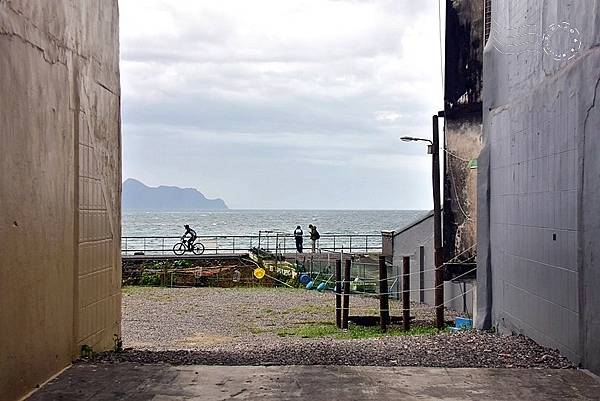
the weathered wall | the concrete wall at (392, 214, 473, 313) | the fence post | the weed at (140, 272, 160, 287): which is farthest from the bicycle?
the weathered wall

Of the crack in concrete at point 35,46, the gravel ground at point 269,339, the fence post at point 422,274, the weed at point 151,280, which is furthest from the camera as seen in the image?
the weed at point 151,280

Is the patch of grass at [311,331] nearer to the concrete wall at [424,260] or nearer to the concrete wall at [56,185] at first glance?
the concrete wall at [424,260]

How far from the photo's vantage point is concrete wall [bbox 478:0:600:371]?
23.7 feet

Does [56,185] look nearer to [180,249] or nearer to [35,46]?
[35,46]

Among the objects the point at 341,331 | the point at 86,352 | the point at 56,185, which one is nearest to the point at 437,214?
the point at 341,331

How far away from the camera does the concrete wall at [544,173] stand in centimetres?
723

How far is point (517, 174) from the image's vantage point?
398 inches

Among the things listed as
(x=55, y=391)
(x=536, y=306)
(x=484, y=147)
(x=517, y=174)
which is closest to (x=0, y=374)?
(x=55, y=391)

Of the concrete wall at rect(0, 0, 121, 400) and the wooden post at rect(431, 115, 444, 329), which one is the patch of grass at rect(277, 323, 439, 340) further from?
the concrete wall at rect(0, 0, 121, 400)

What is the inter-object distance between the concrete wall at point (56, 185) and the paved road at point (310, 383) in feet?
1.46

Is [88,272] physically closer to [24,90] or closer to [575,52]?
[24,90]

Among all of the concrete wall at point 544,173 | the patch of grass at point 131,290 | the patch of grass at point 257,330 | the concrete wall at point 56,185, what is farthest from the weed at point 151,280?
the concrete wall at point 56,185

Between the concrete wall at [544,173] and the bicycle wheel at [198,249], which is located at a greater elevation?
the concrete wall at [544,173]

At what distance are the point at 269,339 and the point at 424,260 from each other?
320 inches
